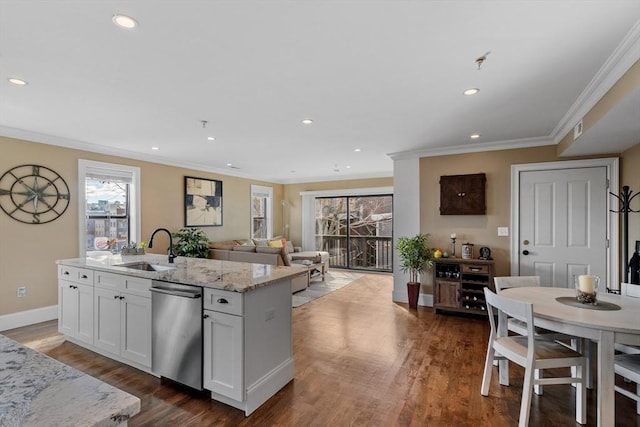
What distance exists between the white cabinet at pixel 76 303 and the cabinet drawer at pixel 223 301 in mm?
1570

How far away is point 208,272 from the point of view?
8.66 ft

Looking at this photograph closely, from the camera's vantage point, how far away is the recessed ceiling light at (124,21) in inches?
66.1

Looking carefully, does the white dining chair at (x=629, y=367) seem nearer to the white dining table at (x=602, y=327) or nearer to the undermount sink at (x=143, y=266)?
the white dining table at (x=602, y=327)

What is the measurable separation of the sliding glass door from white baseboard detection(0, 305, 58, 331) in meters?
5.79

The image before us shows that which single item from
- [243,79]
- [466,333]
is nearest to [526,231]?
[466,333]

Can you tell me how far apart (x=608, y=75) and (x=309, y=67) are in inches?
88.2

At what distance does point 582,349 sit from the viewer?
7.98ft

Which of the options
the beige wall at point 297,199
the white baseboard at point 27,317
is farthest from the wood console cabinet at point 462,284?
the white baseboard at point 27,317

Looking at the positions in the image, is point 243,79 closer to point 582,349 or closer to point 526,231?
point 582,349

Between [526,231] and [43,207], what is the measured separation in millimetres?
6603

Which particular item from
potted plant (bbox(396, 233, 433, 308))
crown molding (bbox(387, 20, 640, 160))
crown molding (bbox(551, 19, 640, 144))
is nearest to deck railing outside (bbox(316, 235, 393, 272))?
potted plant (bbox(396, 233, 433, 308))

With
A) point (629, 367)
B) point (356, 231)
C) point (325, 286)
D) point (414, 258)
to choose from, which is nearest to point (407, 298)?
point (414, 258)

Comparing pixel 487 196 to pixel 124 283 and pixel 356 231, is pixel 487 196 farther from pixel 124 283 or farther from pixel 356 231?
pixel 124 283

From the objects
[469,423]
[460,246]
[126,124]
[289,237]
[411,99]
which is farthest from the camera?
[289,237]
